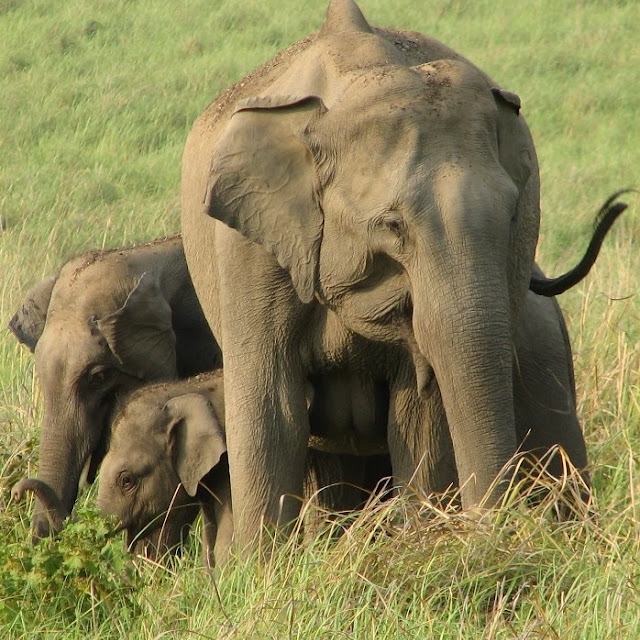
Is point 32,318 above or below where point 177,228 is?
above

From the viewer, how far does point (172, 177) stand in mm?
12242

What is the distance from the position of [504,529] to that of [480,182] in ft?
3.29

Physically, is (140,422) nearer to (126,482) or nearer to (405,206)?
(126,482)

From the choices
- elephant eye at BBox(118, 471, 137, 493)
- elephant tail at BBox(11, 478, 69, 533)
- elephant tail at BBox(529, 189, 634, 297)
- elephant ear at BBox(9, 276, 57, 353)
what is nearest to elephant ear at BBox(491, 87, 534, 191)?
elephant tail at BBox(529, 189, 634, 297)

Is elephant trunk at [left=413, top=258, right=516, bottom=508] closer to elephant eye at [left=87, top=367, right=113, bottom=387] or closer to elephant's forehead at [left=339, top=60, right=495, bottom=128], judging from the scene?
elephant's forehead at [left=339, top=60, right=495, bottom=128]

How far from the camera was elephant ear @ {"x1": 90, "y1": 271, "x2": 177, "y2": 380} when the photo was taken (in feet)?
21.2

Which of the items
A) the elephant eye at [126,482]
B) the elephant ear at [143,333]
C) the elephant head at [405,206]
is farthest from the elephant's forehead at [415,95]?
the elephant ear at [143,333]

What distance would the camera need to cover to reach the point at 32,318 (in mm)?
7102

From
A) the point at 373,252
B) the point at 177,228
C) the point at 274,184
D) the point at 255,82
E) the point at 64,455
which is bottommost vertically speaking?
the point at 177,228

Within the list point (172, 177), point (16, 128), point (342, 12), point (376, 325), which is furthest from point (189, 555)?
point (16, 128)

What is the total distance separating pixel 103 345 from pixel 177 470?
2.96ft

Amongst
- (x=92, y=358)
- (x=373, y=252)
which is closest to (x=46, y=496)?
(x=92, y=358)

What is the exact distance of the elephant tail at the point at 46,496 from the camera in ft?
17.0

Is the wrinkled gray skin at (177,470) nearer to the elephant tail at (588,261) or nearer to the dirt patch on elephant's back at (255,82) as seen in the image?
the elephant tail at (588,261)
